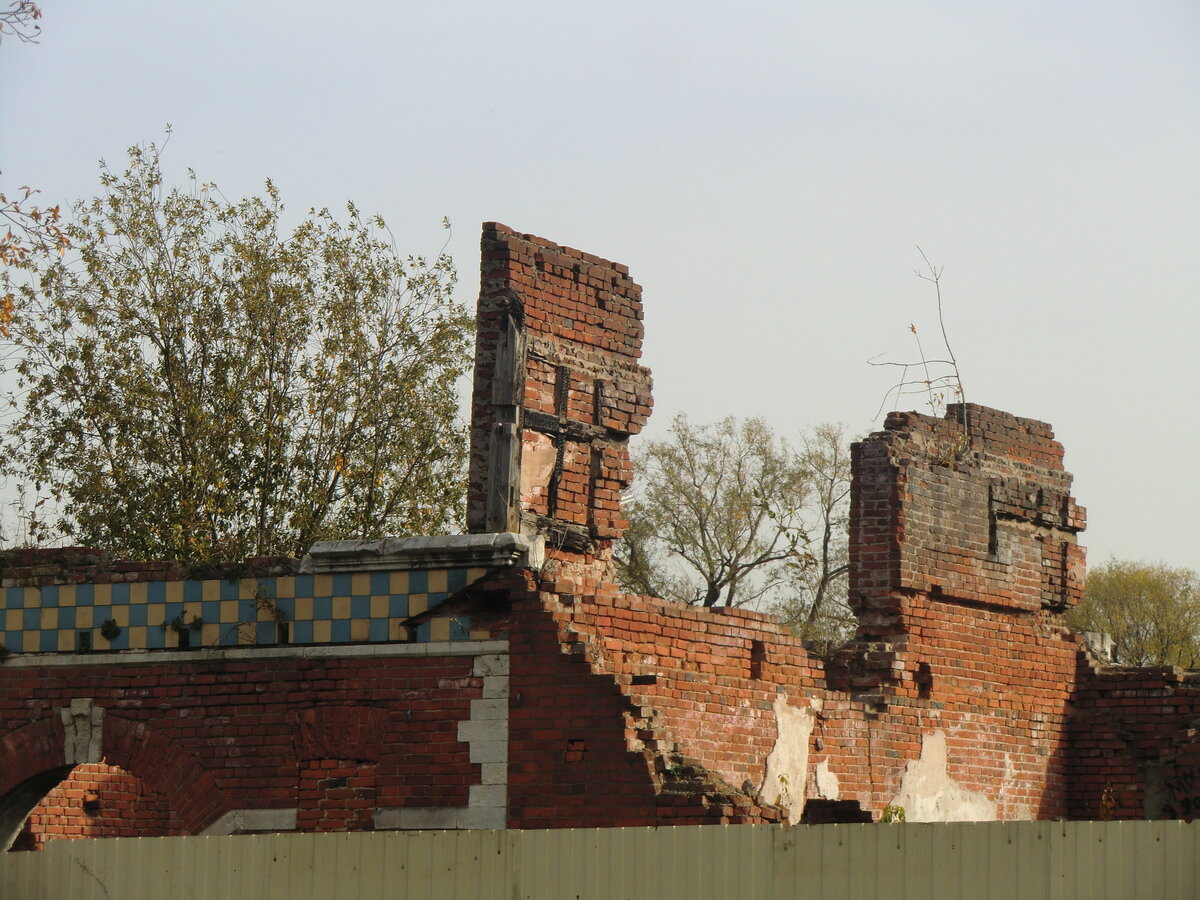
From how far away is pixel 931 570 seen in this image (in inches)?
560

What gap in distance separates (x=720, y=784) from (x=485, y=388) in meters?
3.30

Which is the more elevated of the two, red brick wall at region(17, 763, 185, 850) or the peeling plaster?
the peeling plaster

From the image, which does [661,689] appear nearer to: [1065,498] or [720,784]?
[720,784]

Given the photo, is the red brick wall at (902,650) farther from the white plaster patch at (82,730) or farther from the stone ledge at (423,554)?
the white plaster patch at (82,730)

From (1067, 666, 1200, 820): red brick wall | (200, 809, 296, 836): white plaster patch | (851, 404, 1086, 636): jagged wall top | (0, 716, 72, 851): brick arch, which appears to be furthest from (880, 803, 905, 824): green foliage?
(0, 716, 72, 851): brick arch

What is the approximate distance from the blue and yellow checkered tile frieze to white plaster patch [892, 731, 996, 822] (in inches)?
156

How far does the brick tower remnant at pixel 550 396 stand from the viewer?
1224 centimetres

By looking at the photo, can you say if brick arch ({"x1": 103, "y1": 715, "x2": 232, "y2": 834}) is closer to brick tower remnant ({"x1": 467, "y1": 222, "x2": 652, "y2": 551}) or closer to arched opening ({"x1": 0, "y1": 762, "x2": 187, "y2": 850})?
brick tower remnant ({"x1": 467, "y1": 222, "x2": 652, "y2": 551})

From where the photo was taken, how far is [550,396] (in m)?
12.6

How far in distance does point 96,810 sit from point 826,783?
6.52 m

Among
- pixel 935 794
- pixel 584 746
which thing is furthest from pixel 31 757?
pixel 935 794

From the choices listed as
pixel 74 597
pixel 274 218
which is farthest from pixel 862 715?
pixel 274 218

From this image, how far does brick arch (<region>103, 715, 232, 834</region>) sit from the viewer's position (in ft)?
38.0

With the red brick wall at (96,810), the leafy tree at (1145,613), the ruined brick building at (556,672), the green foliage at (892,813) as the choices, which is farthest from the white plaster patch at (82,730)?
the leafy tree at (1145,613)
